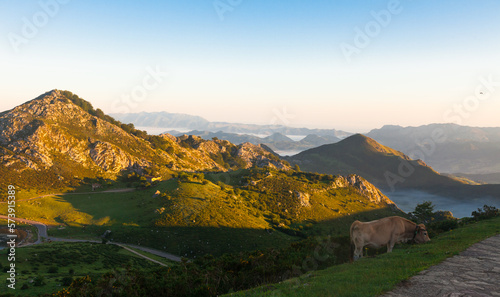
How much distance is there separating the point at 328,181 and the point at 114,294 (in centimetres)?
17671

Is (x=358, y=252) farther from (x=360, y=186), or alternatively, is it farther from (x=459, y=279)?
(x=360, y=186)

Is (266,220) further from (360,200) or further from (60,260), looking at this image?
(360,200)

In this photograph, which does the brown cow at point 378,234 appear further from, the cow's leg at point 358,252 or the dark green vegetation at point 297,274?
the dark green vegetation at point 297,274

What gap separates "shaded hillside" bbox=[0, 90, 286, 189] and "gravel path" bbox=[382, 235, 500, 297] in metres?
140

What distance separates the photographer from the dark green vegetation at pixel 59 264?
2833cm

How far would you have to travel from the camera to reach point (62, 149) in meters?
138

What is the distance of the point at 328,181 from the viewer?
178 m

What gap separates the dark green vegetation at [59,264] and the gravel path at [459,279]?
2759cm

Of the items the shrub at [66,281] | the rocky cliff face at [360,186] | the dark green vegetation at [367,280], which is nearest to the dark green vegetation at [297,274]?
the dark green vegetation at [367,280]

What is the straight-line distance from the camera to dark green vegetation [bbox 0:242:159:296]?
28.3 m

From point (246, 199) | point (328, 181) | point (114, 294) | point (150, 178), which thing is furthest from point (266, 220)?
point (114, 294)

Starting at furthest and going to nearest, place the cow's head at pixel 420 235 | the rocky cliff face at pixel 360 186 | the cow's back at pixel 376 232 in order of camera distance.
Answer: the rocky cliff face at pixel 360 186 < the cow's head at pixel 420 235 < the cow's back at pixel 376 232

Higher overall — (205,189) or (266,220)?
(205,189)

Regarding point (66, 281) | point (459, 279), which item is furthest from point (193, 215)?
point (459, 279)
